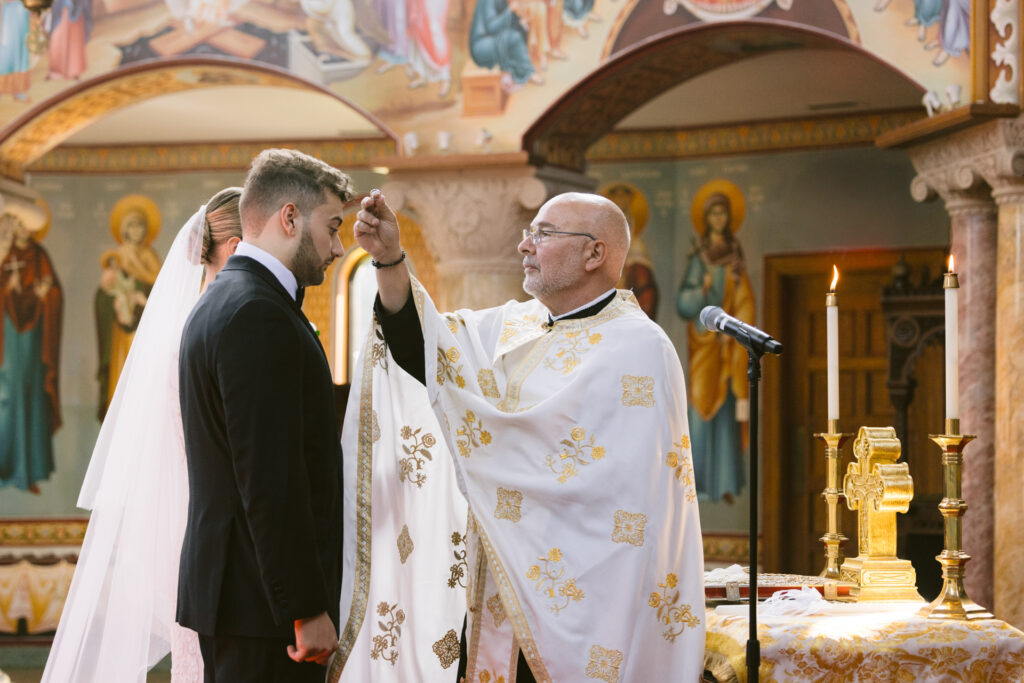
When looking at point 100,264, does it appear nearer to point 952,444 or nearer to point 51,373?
point 51,373

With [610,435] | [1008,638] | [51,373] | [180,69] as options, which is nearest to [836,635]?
[1008,638]

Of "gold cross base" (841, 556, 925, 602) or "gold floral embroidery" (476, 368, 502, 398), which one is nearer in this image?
"gold floral embroidery" (476, 368, 502, 398)

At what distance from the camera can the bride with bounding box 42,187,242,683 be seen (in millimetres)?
3531

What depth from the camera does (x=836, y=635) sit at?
330 cm

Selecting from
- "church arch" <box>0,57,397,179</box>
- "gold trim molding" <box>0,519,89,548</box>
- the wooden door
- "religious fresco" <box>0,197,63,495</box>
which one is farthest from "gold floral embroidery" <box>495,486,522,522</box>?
"religious fresco" <box>0,197,63,495</box>

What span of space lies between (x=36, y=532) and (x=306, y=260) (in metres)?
9.93

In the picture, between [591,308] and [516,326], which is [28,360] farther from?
[591,308]

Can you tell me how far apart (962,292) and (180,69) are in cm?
489

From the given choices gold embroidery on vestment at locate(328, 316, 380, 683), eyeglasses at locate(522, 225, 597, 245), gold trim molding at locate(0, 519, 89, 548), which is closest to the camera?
gold embroidery on vestment at locate(328, 316, 380, 683)

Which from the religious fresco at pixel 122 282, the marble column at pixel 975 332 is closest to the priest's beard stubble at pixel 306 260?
the marble column at pixel 975 332

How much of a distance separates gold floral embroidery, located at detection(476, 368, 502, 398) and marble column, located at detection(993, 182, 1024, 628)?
3626 millimetres

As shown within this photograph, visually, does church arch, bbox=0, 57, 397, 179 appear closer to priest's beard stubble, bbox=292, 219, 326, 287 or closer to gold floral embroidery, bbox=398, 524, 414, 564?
gold floral embroidery, bbox=398, 524, 414, 564

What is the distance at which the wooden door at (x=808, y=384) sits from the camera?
1070 centimetres

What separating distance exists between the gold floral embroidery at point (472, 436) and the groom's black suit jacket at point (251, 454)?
0.49 m
